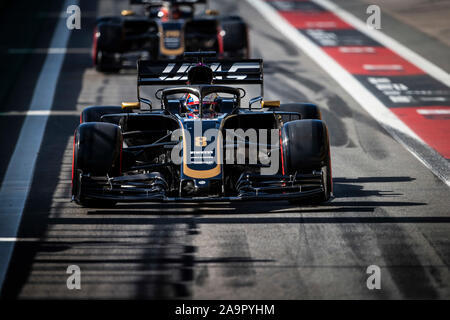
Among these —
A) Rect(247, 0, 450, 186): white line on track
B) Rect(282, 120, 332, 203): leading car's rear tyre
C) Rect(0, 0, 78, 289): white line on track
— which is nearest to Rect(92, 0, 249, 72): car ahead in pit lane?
Rect(0, 0, 78, 289): white line on track

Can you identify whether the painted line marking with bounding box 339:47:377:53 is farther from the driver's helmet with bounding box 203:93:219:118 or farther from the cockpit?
the driver's helmet with bounding box 203:93:219:118

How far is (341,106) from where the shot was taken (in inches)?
645

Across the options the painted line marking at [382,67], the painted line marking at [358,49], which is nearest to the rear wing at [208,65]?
the painted line marking at [382,67]

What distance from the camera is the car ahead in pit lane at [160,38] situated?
19.0 meters

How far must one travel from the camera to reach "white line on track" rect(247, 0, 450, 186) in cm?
1281

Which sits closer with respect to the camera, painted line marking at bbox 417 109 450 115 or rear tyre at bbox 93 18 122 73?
painted line marking at bbox 417 109 450 115

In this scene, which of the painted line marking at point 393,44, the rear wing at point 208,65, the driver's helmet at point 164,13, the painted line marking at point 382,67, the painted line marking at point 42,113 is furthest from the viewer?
the driver's helmet at point 164,13

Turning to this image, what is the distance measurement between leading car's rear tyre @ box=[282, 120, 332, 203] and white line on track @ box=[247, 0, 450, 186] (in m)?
2.34

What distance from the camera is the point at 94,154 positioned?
32.1 feet

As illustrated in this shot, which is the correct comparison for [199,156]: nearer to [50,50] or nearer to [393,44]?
[50,50]

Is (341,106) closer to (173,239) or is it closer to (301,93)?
(301,93)

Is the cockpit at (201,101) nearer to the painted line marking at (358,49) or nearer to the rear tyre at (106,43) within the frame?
the rear tyre at (106,43)

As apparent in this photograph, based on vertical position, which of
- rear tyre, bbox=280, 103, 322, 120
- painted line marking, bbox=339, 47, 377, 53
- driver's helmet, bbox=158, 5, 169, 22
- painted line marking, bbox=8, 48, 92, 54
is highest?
driver's helmet, bbox=158, 5, 169, 22

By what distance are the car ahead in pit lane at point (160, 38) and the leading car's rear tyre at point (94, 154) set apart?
347 inches
